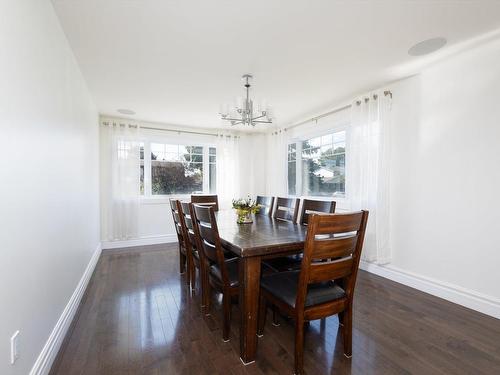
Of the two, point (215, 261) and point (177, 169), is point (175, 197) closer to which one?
point (177, 169)

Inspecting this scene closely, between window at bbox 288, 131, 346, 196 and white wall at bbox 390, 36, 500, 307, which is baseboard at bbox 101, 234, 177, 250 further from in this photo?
white wall at bbox 390, 36, 500, 307

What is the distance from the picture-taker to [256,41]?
2.16 meters

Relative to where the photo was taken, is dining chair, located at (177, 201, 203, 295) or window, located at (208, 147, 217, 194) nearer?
dining chair, located at (177, 201, 203, 295)

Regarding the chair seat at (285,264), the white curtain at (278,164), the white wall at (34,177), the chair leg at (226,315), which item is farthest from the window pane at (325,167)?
the white wall at (34,177)

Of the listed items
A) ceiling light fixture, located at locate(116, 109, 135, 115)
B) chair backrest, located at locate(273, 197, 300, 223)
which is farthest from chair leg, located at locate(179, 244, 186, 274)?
ceiling light fixture, located at locate(116, 109, 135, 115)

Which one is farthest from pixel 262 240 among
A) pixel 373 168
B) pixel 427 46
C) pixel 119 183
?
pixel 119 183

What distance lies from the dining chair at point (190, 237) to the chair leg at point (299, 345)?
1032 mm

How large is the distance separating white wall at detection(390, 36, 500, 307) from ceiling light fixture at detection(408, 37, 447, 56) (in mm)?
367

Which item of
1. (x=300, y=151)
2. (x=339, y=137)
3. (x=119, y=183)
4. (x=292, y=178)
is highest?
(x=339, y=137)

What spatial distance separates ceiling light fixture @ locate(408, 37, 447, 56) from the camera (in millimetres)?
2168

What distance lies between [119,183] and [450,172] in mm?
4740

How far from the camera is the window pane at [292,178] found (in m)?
4.97

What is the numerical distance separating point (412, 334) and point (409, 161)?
1845 mm

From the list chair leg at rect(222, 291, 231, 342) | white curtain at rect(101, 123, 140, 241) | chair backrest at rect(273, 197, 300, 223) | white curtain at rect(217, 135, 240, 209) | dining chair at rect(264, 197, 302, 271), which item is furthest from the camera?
white curtain at rect(217, 135, 240, 209)
